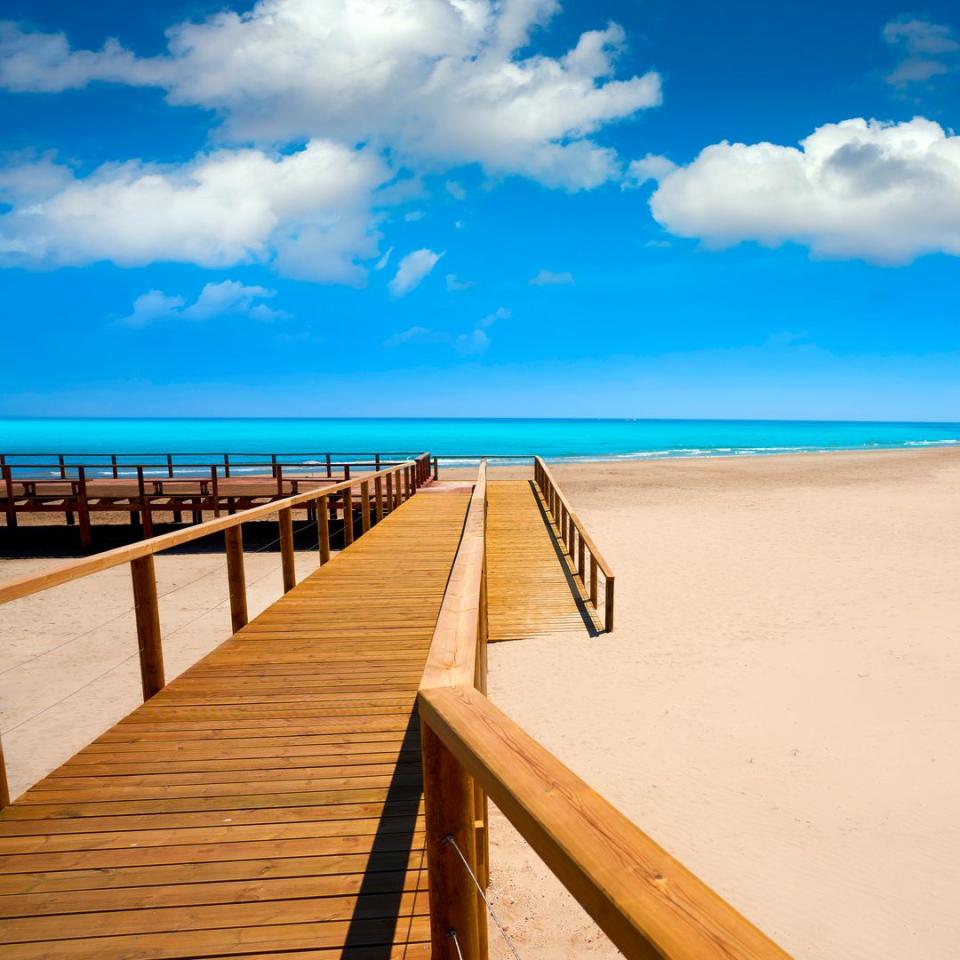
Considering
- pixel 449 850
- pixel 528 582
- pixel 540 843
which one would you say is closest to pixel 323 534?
pixel 528 582

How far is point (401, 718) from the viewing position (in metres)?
3.68

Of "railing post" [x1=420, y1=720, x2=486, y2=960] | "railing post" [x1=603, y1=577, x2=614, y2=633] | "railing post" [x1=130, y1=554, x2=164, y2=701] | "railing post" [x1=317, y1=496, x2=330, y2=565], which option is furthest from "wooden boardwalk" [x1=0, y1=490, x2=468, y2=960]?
"railing post" [x1=603, y1=577, x2=614, y2=633]

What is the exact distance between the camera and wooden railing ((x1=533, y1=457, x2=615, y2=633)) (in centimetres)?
910

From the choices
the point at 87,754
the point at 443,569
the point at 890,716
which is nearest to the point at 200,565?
the point at 443,569

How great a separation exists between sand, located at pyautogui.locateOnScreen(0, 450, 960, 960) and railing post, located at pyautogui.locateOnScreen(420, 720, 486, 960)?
2.91 meters

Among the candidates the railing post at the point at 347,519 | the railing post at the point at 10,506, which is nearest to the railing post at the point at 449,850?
the railing post at the point at 347,519

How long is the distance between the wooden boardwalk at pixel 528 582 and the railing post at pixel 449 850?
747cm

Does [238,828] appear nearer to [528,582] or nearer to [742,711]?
[742,711]

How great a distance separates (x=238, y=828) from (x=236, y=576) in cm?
280

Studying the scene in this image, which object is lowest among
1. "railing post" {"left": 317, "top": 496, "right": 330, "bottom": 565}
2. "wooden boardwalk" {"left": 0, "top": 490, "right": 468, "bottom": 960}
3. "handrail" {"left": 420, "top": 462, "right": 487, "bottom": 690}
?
"wooden boardwalk" {"left": 0, "top": 490, "right": 468, "bottom": 960}

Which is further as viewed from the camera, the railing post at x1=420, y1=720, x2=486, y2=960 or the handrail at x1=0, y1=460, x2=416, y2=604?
the handrail at x1=0, y1=460, x2=416, y2=604

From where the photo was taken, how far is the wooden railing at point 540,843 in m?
0.75

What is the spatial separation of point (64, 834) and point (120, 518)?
22.5 metres

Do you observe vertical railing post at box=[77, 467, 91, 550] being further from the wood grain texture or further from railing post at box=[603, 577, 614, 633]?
the wood grain texture
